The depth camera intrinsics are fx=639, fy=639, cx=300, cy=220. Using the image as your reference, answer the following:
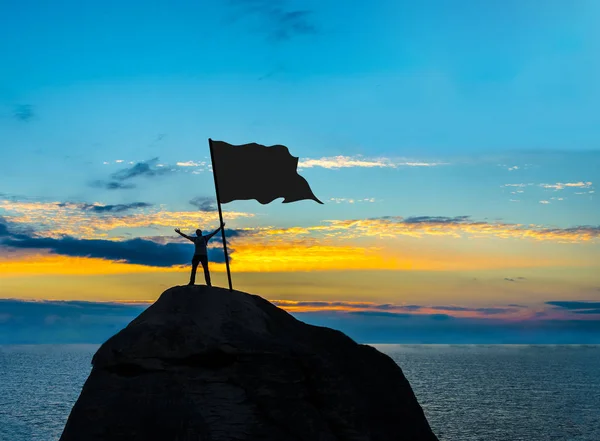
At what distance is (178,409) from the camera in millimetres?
16609

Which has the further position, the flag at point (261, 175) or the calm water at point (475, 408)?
the calm water at point (475, 408)

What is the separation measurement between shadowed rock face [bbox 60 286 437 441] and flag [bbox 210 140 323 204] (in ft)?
11.5

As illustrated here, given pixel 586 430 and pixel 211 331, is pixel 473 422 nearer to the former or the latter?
pixel 586 430

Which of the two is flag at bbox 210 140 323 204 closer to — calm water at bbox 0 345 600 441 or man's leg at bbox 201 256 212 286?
man's leg at bbox 201 256 212 286

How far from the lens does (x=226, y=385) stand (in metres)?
17.2

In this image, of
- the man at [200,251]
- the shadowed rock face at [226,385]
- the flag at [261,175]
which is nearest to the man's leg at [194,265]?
the man at [200,251]

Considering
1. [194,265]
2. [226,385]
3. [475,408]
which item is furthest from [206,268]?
[475,408]

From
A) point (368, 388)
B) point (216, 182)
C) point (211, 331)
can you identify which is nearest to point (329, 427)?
point (368, 388)

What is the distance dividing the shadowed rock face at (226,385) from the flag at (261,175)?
3512 millimetres

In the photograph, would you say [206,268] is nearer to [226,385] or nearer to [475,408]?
[226,385]

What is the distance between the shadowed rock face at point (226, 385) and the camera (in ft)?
54.5

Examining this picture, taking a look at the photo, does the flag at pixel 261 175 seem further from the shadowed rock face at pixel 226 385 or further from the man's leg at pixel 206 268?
the shadowed rock face at pixel 226 385

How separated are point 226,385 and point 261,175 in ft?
23.3

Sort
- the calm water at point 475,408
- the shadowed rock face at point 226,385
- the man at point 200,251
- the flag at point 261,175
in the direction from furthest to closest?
the calm water at point 475,408, the flag at point 261,175, the man at point 200,251, the shadowed rock face at point 226,385
